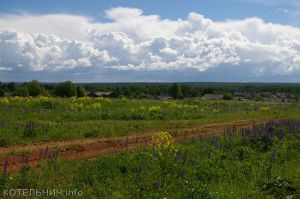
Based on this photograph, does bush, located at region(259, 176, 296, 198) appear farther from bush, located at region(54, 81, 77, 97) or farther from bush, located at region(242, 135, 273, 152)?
bush, located at region(54, 81, 77, 97)

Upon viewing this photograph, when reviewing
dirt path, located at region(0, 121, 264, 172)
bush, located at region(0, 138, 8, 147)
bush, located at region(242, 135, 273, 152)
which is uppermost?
bush, located at region(242, 135, 273, 152)

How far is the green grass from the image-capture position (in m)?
8.30

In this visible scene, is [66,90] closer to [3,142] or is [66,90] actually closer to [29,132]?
[29,132]

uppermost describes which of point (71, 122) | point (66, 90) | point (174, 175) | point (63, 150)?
point (66, 90)

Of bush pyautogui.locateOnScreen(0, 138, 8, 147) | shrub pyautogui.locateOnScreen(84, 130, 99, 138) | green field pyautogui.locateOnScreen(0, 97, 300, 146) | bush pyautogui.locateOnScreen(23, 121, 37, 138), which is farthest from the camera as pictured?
shrub pyautogui.locateOnScreen(84, 130, 99, 138)

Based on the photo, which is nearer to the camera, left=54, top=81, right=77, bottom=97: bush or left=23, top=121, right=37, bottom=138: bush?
left=23, top=121, right=37, bottom=138: bush

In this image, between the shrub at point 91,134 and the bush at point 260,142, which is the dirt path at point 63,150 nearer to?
the shrub at point 91,134

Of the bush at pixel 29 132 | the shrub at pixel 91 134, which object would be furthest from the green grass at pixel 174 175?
the shrub at pixel 91 134

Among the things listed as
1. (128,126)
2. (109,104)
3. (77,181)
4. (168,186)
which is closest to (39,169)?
(77,181)

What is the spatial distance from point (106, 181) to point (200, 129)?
13.4 metres

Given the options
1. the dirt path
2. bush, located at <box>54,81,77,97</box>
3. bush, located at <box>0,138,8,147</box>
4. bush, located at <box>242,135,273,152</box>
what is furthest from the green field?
bush, located at <box>54,81,77,97</box>

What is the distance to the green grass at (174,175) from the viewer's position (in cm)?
830

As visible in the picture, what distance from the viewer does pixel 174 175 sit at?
9.21m

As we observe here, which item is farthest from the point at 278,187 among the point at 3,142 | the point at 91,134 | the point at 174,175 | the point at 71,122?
the point at 71,122
